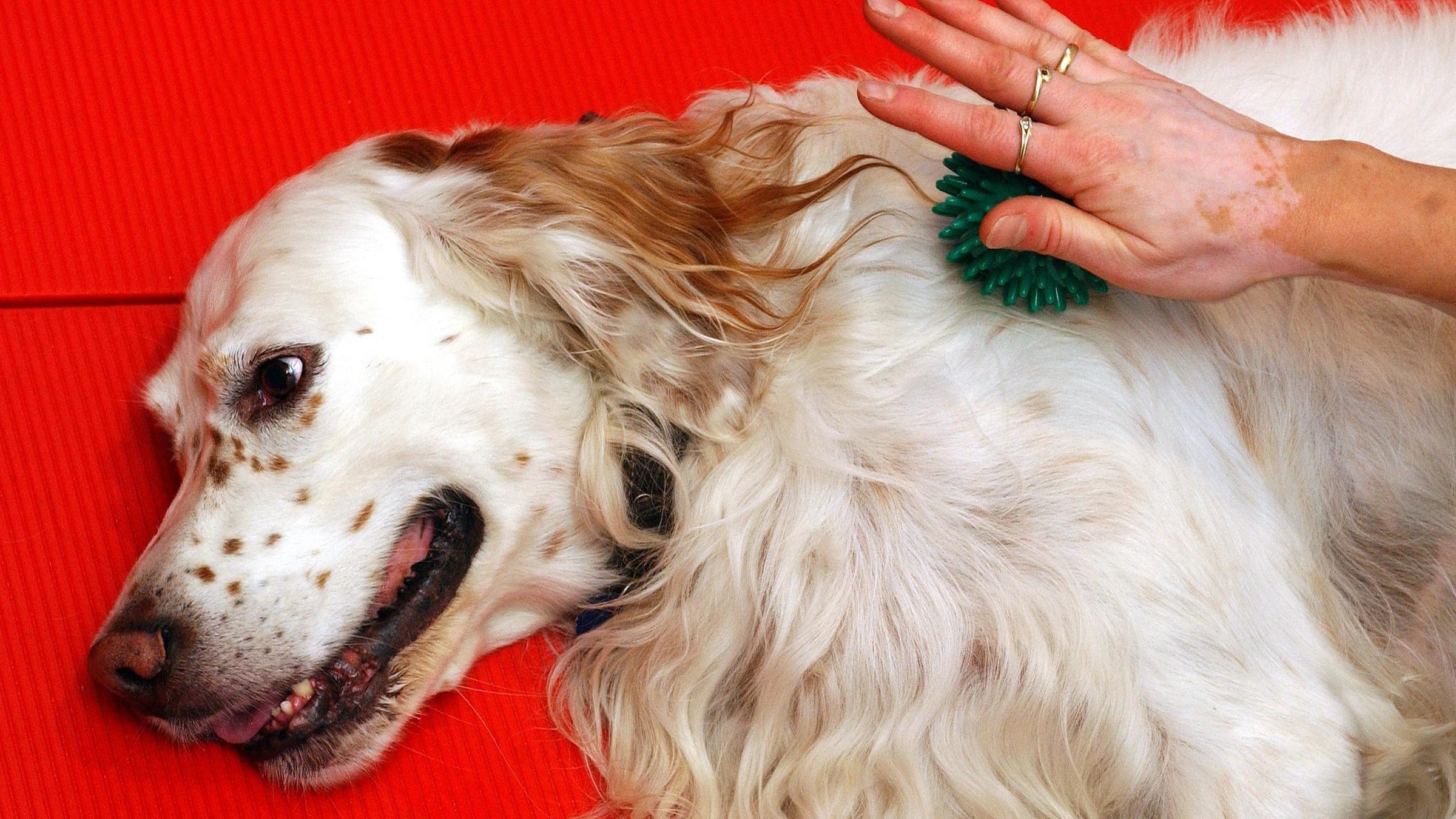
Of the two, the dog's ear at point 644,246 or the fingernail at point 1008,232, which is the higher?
the fingernail at point 1008,232

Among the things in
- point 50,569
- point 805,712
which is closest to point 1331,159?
point 805,712

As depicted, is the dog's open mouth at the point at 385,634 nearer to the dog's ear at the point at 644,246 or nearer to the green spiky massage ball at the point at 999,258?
the dog's ear at the point at 644,246

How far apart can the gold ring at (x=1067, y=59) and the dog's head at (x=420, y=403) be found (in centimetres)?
31

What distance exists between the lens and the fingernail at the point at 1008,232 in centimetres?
128

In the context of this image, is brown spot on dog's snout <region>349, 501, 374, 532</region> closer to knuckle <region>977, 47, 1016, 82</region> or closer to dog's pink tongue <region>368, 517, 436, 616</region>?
dog's pink tongue <region>368, 517, 436, 616</region>

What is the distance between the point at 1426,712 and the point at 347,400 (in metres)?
1.46

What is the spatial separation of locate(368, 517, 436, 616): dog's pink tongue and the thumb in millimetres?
812

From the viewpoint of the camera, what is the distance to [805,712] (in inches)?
62.2

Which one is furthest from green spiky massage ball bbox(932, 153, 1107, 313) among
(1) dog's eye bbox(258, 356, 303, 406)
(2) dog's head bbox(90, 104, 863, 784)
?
(1) dog's eye bbox(258, 356, 303, 406)

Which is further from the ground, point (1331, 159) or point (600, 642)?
point (1331, 159)

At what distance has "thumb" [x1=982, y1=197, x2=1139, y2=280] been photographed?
1.27 metres

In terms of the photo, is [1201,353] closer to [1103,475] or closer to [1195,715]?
[1103,475]

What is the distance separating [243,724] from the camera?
1.55m

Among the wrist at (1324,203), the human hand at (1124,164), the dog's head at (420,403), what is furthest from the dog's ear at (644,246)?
the wrist at (1324,203)
